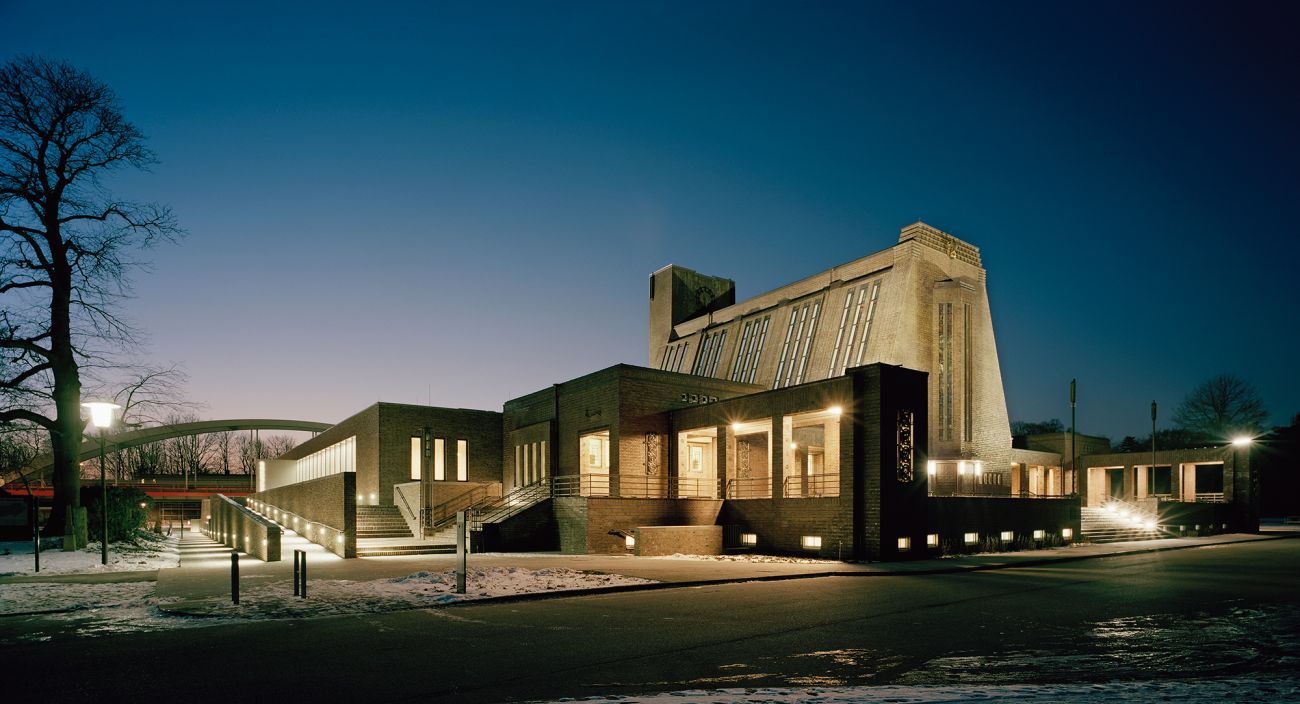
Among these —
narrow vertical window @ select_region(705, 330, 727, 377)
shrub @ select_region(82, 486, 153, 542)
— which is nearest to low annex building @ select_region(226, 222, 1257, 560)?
narrow vertical window @ select_region(705, 330, 727, 377)

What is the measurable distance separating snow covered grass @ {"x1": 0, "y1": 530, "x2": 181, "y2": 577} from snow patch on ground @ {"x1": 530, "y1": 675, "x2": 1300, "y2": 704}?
61.5ft

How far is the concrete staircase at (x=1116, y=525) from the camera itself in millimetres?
34188

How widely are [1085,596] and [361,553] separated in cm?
2075

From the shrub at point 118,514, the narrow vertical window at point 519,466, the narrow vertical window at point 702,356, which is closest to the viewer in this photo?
the shrub at point 118,514

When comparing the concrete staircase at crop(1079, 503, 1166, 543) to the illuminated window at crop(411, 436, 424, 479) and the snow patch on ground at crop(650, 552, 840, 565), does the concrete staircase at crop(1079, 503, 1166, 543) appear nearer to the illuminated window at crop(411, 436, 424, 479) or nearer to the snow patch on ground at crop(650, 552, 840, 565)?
the snow patch on ground at crop(650, 552, 840, 565)

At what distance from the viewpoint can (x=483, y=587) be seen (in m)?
14.4

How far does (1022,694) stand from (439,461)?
33198mm

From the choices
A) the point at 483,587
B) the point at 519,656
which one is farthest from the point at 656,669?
the point at 483,587

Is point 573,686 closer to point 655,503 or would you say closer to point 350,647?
point 350,647

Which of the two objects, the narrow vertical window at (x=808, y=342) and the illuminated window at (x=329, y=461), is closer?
the illuminated window at (x=329, y=461)

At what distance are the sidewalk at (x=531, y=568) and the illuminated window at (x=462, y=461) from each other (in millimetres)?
10378

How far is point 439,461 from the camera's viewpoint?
36469 millimetres

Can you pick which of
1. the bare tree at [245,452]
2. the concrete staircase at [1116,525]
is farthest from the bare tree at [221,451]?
the concrete staircase at [1116,525]

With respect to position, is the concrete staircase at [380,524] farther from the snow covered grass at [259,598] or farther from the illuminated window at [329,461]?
the snow covered grass at [259,598]
